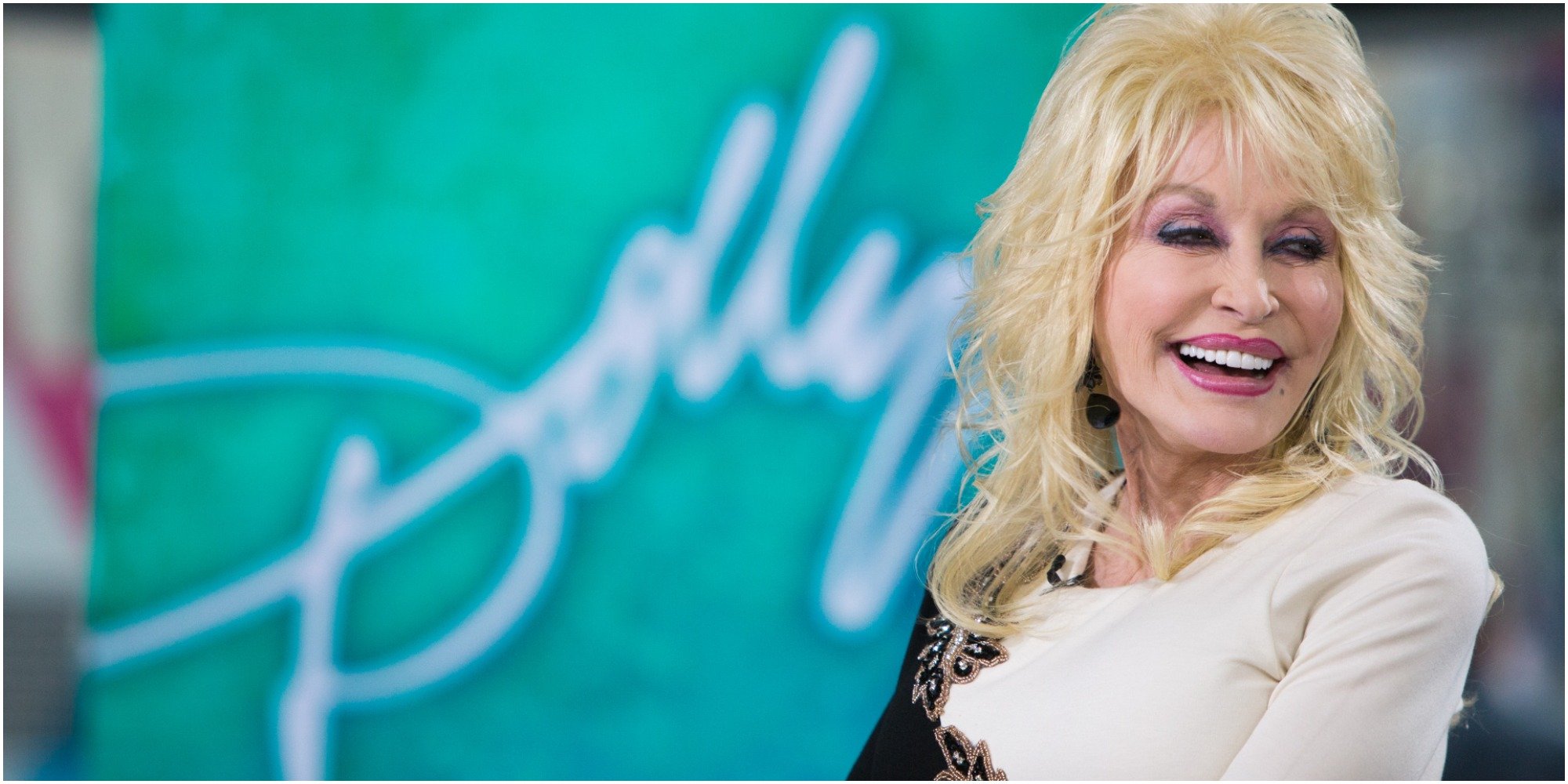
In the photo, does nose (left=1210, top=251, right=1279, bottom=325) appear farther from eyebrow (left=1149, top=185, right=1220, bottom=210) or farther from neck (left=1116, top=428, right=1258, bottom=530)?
neck (left=1116, top=428, right=1258, bottom=530)

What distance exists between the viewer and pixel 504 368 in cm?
284

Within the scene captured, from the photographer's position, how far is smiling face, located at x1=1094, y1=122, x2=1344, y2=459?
3.80 ft

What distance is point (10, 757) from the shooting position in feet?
9.17

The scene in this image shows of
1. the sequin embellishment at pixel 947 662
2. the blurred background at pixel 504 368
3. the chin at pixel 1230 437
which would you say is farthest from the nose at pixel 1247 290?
the blurred background at pixel 504 368

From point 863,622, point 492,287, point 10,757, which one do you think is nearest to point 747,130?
point 492,287

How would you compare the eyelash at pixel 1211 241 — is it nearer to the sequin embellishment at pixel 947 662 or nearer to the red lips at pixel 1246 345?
the red lips at pixel 1246 345

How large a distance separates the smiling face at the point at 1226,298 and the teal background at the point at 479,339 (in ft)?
5.35

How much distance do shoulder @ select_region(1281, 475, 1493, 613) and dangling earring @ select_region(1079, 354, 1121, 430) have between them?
13.3 inches

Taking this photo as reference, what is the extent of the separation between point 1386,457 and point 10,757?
304 centimetres

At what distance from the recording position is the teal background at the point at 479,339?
2.83 m

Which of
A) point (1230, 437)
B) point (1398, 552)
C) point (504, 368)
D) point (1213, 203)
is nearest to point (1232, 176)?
point (1213, 203)

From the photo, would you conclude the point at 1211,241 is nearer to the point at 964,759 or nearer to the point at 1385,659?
the point at 1385,659

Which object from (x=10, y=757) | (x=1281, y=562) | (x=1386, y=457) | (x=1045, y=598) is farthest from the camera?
(x=10, y=757)

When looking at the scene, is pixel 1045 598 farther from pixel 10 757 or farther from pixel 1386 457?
pixel 10 757
